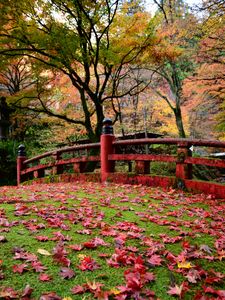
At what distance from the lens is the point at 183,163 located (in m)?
7.05

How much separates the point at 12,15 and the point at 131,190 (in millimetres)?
6359

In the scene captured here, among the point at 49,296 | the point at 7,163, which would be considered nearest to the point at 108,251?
the point at 49,296

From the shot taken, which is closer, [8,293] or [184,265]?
[8,293]

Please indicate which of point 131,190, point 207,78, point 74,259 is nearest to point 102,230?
point 74,259

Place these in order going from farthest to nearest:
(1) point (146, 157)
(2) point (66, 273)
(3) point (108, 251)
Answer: (1) point (146, 157) < (3) point (108, 251) < (2) point (66, 273)

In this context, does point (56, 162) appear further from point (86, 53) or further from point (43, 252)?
point (43, 252)

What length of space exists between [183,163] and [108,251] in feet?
13.7

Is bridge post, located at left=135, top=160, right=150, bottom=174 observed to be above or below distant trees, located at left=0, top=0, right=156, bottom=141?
below

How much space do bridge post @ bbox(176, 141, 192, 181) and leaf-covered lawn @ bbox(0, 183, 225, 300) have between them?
173cm

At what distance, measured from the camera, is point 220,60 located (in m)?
15.1

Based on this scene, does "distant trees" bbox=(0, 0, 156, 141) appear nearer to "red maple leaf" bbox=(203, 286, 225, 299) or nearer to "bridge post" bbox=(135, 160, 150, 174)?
"bridge post" bbox=(135, 160, 150, 174)

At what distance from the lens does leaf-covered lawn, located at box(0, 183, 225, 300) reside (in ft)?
8.32

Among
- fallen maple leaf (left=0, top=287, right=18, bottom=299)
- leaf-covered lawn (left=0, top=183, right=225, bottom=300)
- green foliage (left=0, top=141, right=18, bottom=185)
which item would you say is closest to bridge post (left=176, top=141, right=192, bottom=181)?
leaf-covered lawn (left=0, top=183, right=225, bottom=300)

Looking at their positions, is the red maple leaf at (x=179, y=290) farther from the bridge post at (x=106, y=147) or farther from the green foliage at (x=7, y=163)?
the green foliage at (x=7, y=163)
